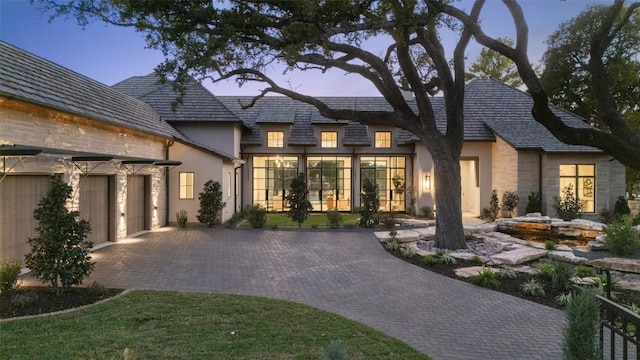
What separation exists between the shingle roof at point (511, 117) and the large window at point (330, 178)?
24.8 ft

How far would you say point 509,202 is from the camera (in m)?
18.5

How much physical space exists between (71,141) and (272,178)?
1355 cm

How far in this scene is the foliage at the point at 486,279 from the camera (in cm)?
804

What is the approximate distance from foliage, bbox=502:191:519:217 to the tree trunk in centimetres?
836

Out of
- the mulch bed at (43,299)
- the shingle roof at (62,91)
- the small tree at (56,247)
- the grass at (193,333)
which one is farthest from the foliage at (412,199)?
the small tree at (56,247)

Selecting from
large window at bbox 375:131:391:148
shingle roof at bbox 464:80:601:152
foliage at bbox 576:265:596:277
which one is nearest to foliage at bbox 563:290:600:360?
foliage at bbox 576:265:596:277

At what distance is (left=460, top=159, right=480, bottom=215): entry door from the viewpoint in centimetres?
2159

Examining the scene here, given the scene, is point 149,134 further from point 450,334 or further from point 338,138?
point 450,334

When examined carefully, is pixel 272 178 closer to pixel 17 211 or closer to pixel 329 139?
pixel 329 139

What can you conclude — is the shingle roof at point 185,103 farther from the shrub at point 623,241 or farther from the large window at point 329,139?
the shrub at point 623,241

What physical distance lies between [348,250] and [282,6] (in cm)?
715

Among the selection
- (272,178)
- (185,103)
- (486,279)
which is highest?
(185,103)

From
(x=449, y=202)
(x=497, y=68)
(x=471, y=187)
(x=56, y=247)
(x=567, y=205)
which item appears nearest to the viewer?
(x=56, y=247)

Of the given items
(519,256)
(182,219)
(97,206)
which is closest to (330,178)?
(182,219)
